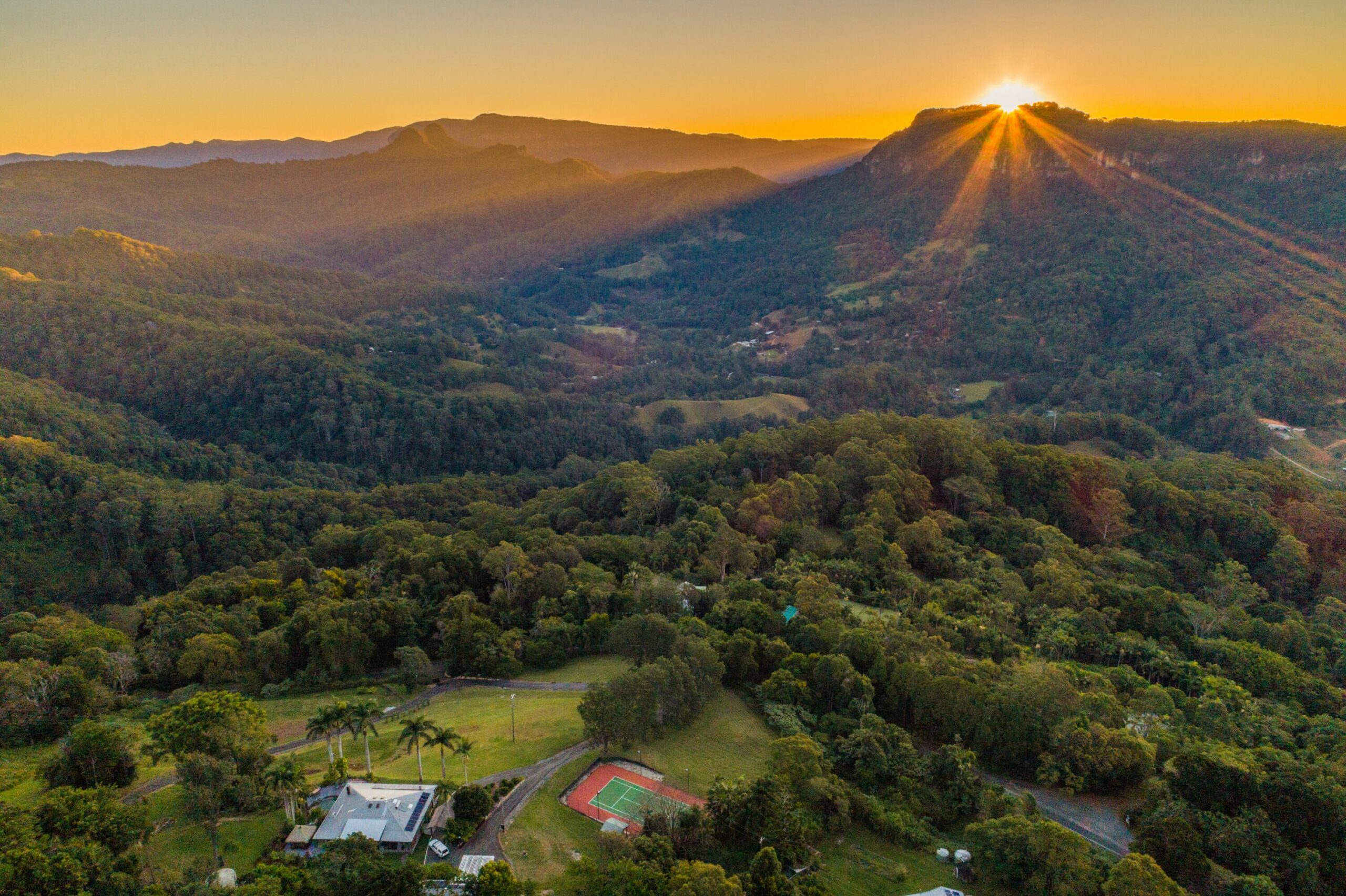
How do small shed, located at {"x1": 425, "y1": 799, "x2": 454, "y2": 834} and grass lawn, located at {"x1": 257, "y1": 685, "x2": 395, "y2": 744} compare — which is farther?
grass lawn, located at {"x1": 257, "y1": 685, "x2": 395, "y2": 744}

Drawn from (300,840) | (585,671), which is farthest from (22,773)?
(585,671)

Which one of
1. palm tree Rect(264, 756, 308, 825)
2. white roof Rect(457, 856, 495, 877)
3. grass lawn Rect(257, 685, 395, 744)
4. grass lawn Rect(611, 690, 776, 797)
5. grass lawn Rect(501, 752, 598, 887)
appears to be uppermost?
palm tree Rect(264, 756, 308, 825)

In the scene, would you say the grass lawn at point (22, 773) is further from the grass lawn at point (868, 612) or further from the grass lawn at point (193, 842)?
the grass lawn at point (868, 612)

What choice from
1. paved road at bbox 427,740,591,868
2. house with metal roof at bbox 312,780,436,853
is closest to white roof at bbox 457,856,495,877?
paved road at bbox 427,740,591,868

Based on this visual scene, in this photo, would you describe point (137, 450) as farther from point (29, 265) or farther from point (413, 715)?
point (29, 265)

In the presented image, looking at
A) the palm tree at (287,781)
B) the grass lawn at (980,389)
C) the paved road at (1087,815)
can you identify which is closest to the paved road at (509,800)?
the palm tree at (287,781)

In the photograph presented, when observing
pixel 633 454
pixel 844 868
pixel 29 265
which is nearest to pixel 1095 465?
pixel 844 868

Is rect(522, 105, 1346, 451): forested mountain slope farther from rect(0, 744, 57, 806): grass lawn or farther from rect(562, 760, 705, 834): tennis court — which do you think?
rect(0, 744, 57, 806): grass lawn
